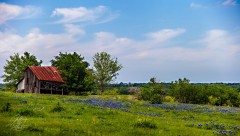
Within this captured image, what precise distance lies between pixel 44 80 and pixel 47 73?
3.10 metres

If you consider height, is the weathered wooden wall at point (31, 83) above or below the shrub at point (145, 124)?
above

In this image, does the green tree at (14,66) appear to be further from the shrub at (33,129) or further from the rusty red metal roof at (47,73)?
the shrub at (33,129)

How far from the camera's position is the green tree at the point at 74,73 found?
73250 millimetres

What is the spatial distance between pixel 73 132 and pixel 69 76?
60.7m

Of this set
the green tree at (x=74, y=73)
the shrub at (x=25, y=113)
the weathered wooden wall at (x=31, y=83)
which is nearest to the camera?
the shrub at (x=25, y=113)

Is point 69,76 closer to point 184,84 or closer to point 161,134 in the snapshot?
point 184,84

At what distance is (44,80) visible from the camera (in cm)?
7619

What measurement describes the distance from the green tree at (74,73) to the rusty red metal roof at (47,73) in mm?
2538

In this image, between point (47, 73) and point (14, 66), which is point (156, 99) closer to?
point (47, 73)

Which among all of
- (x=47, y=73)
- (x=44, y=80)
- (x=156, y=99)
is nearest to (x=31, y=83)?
(x=47, y=73)

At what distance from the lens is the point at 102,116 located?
20.0m

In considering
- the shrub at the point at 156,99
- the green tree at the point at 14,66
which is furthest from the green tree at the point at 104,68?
the shrub at the point at 156,99

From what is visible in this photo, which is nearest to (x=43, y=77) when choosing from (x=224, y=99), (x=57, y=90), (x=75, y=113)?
(x=57, y=90)

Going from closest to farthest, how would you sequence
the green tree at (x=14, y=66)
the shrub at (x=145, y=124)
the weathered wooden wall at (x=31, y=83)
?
the shrub at (x=145, y=124) → the weathered wooden wall at (x=31, y=83) → the green tree at (x=14, y=66)
